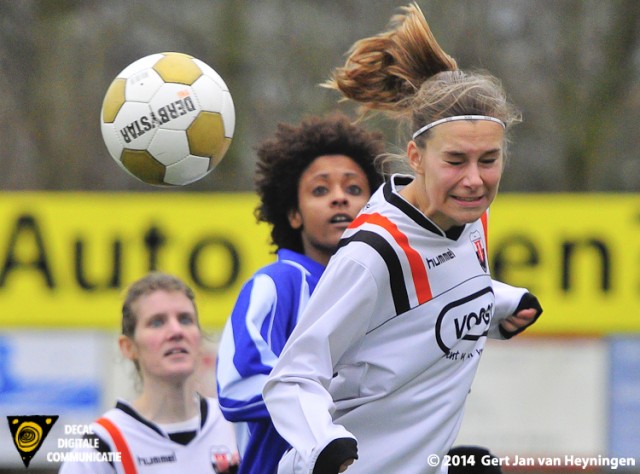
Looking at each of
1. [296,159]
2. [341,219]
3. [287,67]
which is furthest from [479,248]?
[287,67]

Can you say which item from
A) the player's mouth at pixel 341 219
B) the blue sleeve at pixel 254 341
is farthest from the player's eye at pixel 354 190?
the blue sleeve at pixel 254 341

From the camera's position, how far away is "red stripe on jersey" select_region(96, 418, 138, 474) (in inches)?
179

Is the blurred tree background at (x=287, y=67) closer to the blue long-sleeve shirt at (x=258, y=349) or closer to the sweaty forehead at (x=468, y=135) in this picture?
the blue long-sleeve shirt at (x=258, y=349)

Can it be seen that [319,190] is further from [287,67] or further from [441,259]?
[287,67]

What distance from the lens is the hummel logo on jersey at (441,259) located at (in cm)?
345

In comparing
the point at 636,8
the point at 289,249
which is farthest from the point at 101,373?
the point at 636,8

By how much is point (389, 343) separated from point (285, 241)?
41.9 inches

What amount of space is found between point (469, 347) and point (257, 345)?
25.8 inches

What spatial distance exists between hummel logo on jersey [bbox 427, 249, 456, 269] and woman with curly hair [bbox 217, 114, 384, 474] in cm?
62

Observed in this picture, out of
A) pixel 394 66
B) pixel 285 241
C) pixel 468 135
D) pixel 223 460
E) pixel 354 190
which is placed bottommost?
pixel 223 460

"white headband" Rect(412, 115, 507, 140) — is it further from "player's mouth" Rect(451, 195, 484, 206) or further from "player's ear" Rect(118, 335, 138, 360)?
"player's ear" Rect(118, 335, 138, 360)

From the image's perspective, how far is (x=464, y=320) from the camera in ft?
11.6

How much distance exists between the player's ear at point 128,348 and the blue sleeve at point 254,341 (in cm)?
106

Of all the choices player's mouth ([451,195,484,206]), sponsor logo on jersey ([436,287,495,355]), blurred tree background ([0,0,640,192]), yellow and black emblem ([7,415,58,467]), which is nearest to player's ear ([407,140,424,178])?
player's mouth ([451,195,484,206])
